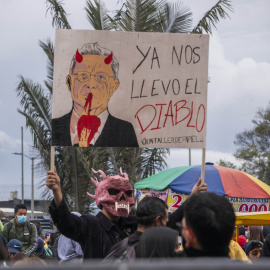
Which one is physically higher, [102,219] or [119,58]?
[119,58]

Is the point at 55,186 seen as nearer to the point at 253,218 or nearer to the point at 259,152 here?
the point at 253,218

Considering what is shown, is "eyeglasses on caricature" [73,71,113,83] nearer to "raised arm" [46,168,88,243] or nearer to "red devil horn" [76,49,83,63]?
"red devil horn" [76,49,83,63]

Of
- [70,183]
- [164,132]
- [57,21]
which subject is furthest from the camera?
[70,183]

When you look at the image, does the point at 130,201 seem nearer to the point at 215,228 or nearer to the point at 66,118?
the point at 66,118

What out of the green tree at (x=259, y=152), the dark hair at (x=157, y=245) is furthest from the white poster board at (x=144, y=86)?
the green tree at (x=259, y=152)

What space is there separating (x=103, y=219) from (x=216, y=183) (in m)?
7.25

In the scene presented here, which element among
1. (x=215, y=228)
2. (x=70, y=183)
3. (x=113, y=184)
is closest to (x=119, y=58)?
(x=113, y=184)

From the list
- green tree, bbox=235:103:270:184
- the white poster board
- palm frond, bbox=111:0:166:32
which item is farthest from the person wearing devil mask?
green tree, bbox=235:103:270:184

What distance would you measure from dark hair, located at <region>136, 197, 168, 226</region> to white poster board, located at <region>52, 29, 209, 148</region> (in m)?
1.49

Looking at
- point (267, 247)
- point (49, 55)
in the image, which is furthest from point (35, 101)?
point (267, 247)

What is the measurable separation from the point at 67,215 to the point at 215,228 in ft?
8.60

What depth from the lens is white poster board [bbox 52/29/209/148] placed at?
6004 millimetres

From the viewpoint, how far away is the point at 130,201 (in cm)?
586

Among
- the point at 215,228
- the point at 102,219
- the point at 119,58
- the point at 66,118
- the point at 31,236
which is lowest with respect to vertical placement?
the point at 31,236
